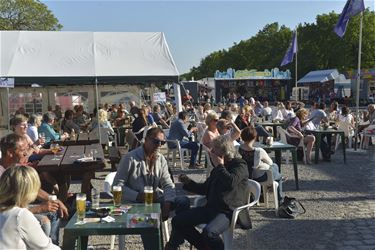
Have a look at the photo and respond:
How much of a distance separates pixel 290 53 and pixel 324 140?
47.9ft

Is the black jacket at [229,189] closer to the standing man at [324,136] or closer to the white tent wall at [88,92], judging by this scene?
the standing man at [324,136]

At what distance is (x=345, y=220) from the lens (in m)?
5.48

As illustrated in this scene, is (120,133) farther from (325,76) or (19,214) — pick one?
(325,76)

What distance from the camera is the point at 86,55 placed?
38.9 ft

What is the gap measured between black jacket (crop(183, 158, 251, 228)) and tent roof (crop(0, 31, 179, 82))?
297 inches

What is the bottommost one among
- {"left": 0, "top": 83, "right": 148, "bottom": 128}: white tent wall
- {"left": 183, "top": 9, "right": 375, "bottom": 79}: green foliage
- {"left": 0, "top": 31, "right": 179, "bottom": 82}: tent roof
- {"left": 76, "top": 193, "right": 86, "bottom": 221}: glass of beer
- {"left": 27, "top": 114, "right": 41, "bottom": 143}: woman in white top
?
{"left": 76, "top": 193, "right": 86, "bottom": 221}: glass of beer

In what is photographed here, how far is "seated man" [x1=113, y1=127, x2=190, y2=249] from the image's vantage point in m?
4.17

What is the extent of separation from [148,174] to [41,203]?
1028mm

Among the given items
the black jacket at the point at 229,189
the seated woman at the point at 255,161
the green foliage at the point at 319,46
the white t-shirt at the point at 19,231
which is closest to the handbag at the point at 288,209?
the seated woman at the point at 255,161

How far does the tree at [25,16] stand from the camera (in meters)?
30.6

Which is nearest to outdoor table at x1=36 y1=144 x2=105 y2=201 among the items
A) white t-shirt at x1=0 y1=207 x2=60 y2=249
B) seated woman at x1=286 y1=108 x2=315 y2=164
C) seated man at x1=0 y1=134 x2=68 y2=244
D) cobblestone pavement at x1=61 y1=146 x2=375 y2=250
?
seated man at x1=0 y1=134 x2=68 y2=244

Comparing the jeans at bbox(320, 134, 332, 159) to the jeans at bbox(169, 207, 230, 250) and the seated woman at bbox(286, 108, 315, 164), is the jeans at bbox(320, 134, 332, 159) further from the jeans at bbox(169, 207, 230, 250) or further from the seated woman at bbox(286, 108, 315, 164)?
the jeans at bbox(169, 207, 230, 250)

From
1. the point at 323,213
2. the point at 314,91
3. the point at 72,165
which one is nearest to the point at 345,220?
the point at 323,213

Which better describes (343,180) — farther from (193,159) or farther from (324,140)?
(193,159)
